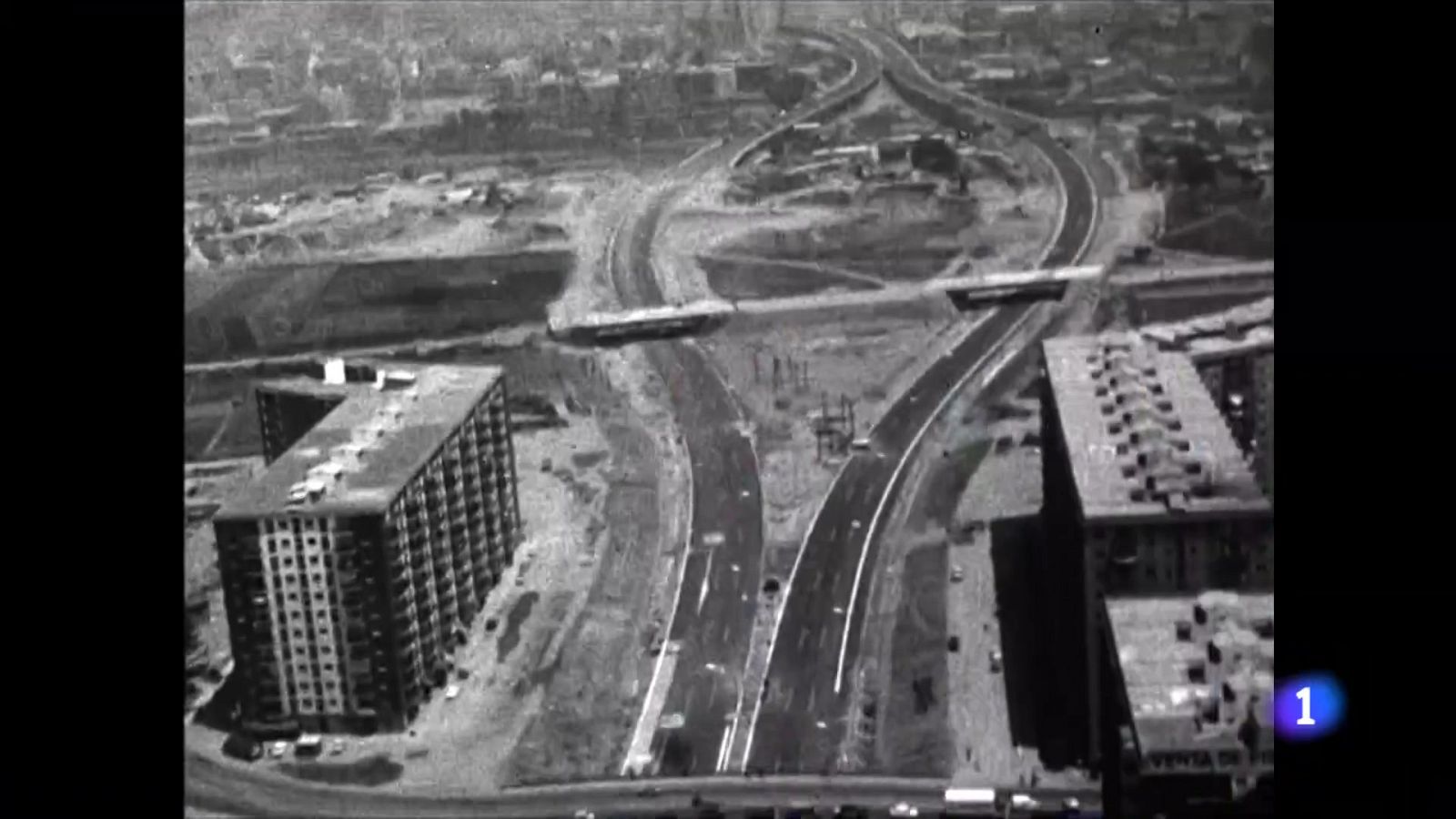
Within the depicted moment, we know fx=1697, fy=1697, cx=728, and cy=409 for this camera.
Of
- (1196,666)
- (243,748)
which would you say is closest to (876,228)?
(1196,666)

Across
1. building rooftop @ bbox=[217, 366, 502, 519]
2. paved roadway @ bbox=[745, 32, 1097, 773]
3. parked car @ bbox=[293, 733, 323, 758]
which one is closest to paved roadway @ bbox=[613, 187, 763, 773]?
paved roadway @ bbox=[745, 32, 1097, 773]

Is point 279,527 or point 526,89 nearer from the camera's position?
point 279,527

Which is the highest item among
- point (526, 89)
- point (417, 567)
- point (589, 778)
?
point (526, 89)

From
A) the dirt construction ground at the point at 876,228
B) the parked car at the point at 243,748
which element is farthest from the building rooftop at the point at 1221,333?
the parked car at the point at 243,748

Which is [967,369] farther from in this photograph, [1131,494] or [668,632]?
[668,632]
